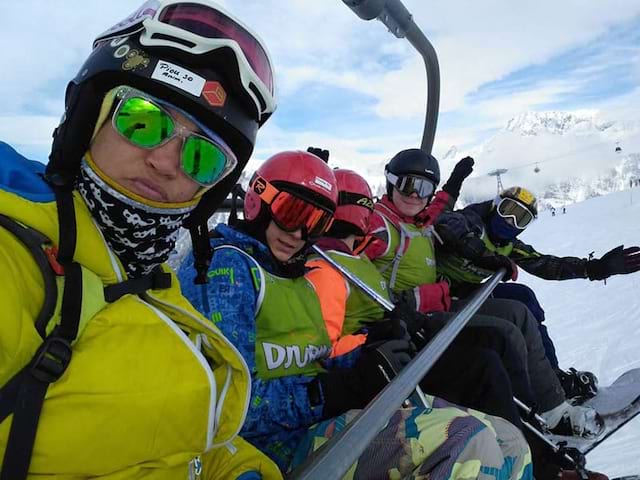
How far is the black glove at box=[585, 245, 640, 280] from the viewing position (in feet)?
15.9

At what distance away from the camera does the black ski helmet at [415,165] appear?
414cm

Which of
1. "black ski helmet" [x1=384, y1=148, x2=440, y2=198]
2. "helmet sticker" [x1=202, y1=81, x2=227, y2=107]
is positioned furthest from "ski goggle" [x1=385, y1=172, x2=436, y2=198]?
"helmet sticker" [x1=202, y1=81, x2=227, y2=107]

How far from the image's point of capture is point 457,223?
4.39m

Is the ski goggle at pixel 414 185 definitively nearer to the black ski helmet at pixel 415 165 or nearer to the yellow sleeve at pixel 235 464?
the black ski helmet at pixel 415 165

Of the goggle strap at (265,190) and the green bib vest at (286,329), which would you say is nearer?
the green bib vest at (286,329)

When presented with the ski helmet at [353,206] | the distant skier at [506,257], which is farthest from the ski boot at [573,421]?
the ski helmet at [353,206]

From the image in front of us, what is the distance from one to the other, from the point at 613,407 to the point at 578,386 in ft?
1.83

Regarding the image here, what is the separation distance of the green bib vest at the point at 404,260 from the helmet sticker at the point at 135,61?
9.34 ft

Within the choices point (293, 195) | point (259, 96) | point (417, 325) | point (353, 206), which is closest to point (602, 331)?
point (417, 325)

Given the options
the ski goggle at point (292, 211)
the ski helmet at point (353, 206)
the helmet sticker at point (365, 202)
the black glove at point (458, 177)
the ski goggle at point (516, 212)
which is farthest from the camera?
the black glove at point (458, 177)

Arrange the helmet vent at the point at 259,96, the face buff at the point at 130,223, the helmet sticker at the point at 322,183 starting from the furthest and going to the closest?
the helmet sticker at the point at 322,183, the helmet vent at the point at 259,96, the face buff at the point at 130,223

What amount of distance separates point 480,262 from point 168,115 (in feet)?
11.5

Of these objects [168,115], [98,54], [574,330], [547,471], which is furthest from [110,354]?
[574,330]

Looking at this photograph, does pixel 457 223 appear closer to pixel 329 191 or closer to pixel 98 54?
pixel 329 191
